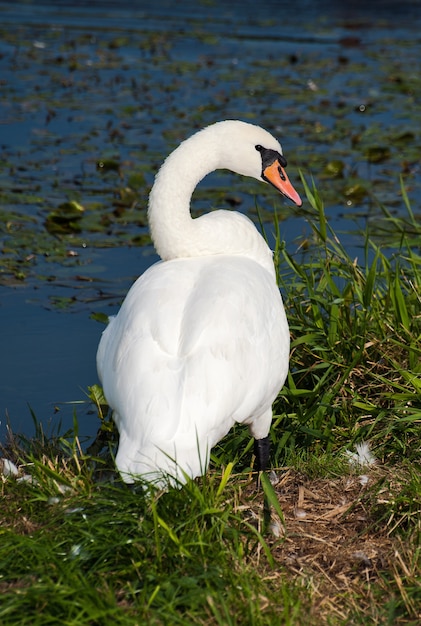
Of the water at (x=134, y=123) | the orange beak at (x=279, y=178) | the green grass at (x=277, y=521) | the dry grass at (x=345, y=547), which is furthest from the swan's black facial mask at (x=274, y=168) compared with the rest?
the dry grass at (x=345, y=547)

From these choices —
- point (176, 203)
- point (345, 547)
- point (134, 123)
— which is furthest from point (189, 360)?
point (134, 123)

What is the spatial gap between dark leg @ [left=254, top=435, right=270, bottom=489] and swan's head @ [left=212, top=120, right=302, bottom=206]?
1.04m

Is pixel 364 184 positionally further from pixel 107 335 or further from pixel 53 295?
pixel 107 335

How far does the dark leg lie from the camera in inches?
162

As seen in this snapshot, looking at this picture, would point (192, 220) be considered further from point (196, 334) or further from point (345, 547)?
point (345, 547)

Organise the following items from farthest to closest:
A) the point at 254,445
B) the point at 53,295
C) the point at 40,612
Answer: the point at 53,295, the point at 254,445, the point at 40,612

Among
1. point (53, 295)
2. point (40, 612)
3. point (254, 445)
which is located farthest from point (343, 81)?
point (40, 612)

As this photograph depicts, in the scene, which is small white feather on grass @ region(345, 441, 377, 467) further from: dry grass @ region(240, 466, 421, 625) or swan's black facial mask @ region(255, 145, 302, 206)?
swan's black facial mask @ region(255, 145, 302, 206)

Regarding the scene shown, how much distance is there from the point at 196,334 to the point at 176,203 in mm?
844

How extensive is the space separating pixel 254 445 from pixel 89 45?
29.6 ft

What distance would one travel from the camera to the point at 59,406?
514cm

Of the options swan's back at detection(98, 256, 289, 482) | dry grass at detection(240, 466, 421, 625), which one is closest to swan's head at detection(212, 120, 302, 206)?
swan's back at detection(98, 256, 289, 482)

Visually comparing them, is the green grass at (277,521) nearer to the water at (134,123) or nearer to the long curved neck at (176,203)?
the long curved neck at (176,203)

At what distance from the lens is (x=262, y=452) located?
412cm
